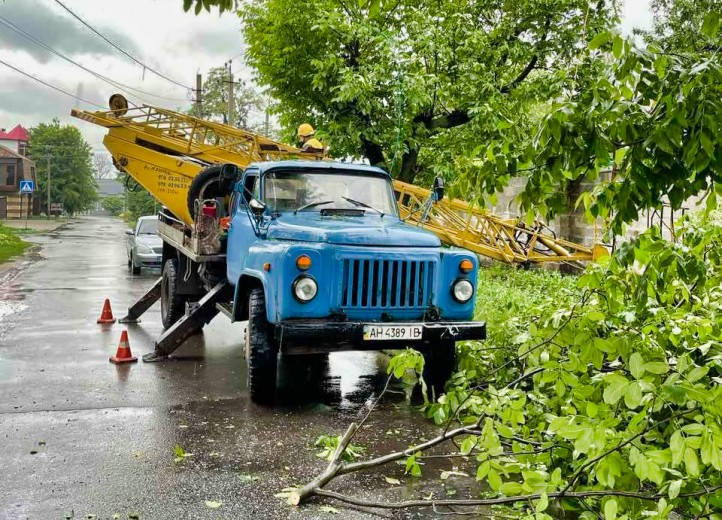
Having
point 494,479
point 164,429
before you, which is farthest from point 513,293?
point 494,479

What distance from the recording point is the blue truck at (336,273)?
6258mm

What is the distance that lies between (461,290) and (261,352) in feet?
6.24

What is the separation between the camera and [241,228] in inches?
310

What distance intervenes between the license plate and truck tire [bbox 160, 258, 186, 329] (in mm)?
4600

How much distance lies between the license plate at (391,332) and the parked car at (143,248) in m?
13.3

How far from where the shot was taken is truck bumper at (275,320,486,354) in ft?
20.0

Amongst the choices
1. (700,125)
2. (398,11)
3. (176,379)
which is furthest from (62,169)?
(700,125)

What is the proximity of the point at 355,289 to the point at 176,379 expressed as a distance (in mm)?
2521

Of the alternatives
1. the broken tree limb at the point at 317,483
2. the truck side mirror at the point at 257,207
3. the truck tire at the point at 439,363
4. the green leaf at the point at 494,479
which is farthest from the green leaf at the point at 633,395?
the truck side mirror at the point at 257,207

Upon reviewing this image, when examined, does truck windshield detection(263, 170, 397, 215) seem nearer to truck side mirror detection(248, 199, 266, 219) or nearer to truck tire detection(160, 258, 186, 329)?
truck side mirror detection(248, 199, 266, 219)

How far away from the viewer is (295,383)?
7.63 meters

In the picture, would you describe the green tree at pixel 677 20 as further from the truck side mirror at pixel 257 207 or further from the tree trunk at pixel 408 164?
the truck side mirror at pixel 257 207

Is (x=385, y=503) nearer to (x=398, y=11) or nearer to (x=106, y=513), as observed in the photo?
(x=106, y=513)

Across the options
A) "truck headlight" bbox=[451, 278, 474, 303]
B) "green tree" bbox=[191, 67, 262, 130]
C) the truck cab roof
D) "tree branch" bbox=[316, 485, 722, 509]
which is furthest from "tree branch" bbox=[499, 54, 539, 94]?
"green tree" bbox=[191, 67, 262, 130]
